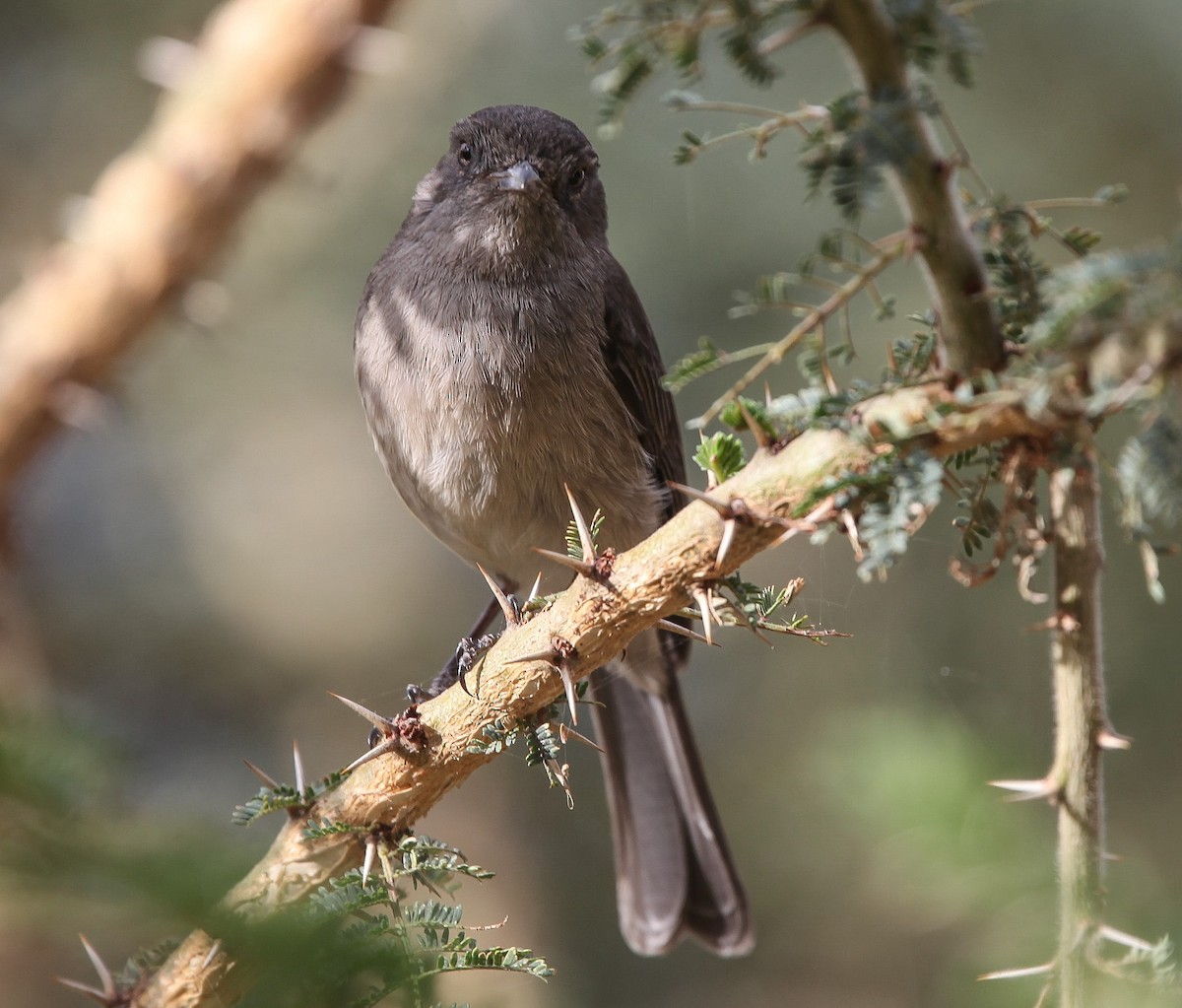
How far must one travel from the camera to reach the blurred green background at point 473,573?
5.21 metres

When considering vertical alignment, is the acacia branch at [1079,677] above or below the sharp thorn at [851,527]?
below

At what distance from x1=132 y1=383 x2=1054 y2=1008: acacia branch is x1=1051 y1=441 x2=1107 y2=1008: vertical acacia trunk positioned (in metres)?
0.37

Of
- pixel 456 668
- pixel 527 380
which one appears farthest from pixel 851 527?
pixel 456 668

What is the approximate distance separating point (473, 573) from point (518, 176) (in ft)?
10.2

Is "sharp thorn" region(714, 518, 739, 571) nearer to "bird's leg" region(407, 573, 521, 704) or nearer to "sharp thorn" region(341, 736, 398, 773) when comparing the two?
"sharp thorn" region(341, 736, 398, 773)

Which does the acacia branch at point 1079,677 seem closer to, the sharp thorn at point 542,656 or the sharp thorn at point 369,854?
the sharp thorn at point 542,656

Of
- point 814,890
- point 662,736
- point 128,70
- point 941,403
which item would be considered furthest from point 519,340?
point 128,70

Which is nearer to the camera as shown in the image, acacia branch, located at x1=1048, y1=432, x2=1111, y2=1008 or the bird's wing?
acacia branch, located at x1=1048, y1=432, x2=1111, y2=1008

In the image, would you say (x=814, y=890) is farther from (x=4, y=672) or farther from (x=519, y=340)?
(x=4, y=672)

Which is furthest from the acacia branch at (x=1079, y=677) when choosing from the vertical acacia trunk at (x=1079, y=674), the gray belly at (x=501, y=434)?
the gray belly at (x=501, y=434)

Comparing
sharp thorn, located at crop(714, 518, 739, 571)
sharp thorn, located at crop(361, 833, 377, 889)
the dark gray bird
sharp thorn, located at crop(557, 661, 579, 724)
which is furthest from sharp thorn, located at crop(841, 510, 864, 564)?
the dark gray bird

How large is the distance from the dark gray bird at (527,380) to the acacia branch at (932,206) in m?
2.16

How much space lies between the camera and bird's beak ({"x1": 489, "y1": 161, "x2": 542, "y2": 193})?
3855mm

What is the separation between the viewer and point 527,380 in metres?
3.74
